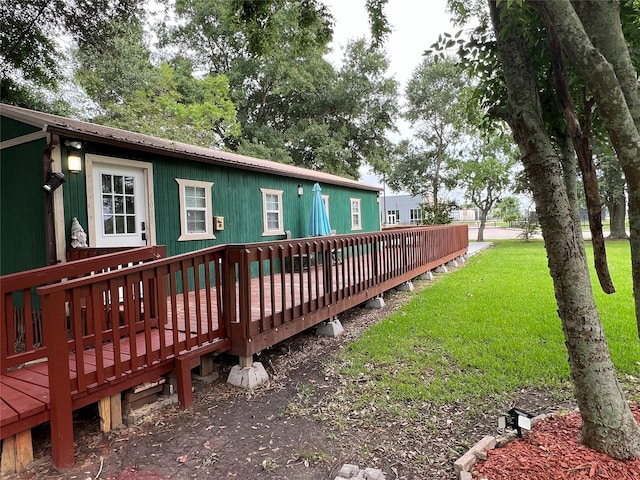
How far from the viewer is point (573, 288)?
208cm

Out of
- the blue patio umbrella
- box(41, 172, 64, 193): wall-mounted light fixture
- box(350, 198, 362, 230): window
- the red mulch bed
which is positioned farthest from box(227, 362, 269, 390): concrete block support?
box(350, 198, 362, 230): window

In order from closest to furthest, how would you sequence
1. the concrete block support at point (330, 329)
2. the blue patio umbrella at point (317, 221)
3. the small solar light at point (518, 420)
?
1. the small solar light at point (518, 420)
2. the concrete block support at point (330, 329)
3. the blue patio umbrella at point (317, 221)

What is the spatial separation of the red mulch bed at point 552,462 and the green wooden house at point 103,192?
502 centimetres

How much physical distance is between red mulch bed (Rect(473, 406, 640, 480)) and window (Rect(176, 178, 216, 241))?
5413 millimetres

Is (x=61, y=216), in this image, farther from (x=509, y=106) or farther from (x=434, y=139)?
(x=434, y=139)

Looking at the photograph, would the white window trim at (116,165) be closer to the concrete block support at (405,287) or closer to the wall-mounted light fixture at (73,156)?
the wall-mounted light fixture at (73,156)

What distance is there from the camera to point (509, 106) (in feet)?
7.43

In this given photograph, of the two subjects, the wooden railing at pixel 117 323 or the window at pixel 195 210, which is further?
the window at pixel 195 210

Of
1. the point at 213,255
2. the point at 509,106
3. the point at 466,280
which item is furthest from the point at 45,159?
the point at 466,280

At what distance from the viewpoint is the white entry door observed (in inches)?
203

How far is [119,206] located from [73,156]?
889 mm

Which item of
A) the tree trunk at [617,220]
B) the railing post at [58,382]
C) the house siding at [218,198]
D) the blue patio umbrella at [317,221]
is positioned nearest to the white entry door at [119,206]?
→ the house siding at [218,198]

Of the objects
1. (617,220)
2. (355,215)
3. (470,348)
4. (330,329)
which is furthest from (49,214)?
(617,220)

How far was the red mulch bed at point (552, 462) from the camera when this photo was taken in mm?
1907
